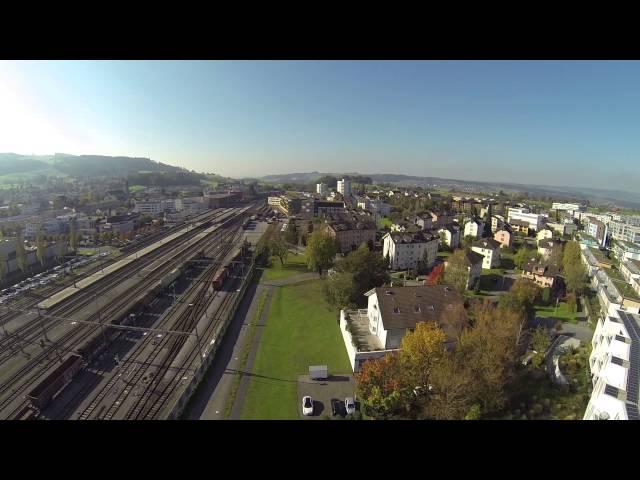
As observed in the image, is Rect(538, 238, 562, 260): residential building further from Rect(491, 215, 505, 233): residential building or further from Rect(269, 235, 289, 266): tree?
Rect(269, 235, 289, 266): tree

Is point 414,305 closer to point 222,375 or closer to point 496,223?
point 222,375

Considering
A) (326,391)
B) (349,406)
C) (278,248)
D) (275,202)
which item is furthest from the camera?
(275,202)

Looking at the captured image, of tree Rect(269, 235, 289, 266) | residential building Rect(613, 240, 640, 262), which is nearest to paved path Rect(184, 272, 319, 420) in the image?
tree Rect(269, 235, 289, 266)

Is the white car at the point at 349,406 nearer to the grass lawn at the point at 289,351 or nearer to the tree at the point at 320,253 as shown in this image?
the grass lawn at the point at 289,351

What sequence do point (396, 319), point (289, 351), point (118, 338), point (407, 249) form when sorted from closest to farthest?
A: 1. point (396, 319)
2. point (289, 351)
3. point (118, 338)
4. point (407, 249)

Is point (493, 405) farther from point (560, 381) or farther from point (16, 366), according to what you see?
point (16, 366)

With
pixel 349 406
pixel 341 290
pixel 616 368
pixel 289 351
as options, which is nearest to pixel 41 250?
pixel 289 351
